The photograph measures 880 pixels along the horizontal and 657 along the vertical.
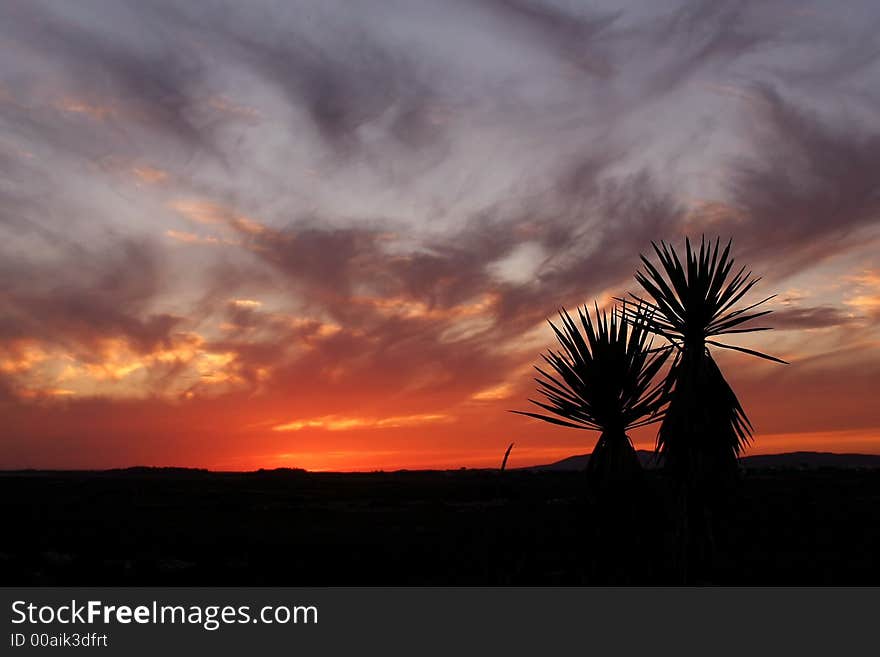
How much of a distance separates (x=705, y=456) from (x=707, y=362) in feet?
5.84

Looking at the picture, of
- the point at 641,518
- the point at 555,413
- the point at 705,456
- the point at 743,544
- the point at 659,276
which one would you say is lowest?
the point at 743,544

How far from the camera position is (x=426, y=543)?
2597 centimetres

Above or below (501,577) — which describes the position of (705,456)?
above

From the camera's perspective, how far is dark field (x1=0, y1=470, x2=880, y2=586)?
14898mm

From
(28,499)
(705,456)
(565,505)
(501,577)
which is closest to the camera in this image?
Answer: (705,456)

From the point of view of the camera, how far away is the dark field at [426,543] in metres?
14.9

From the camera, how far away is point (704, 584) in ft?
47.2

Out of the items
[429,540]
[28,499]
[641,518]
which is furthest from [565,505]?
[28,499]

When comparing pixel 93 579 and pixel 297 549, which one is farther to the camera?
pixel 297 549

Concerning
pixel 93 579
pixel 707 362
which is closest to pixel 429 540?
pixel 93 579

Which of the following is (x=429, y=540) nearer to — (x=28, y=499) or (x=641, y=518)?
(x=641, y=518)

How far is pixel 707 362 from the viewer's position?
1412cm

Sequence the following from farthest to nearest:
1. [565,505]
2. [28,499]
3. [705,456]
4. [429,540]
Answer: [28,499]
[565,505]
[429,540]
[705,456]

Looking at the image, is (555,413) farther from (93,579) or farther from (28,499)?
(28,499)
